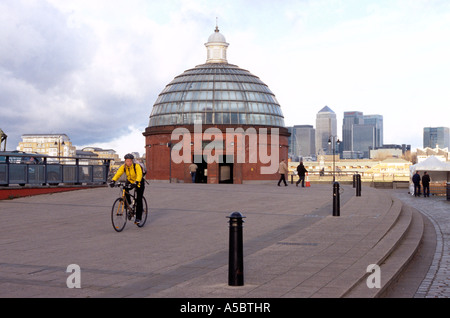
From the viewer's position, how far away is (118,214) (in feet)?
42.3

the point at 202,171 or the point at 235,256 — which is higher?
the point at 202,171

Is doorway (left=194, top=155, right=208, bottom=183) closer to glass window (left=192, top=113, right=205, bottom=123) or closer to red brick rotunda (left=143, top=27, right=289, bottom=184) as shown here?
red brick rotunda (left=143, top=27, right=289, bottom=184)

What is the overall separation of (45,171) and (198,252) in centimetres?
1624

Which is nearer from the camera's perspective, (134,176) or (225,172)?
(134,176)

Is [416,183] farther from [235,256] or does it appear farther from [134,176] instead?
[235,256]

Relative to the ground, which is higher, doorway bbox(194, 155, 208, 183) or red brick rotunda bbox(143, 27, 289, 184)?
red brick rotunda bbox(143, 27, 289, 184)

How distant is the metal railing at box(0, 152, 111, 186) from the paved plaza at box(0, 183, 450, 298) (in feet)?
12.5

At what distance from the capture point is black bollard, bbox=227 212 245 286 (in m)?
7.07

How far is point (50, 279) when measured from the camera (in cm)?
767

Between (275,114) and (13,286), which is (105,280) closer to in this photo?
(13,286)

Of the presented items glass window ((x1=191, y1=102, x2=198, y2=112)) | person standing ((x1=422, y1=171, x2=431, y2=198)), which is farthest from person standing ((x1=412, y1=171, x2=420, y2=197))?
glass window ((x1=191, y1=102, x2=198, y2=112))

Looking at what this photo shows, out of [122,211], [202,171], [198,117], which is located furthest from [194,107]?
[122,211]
